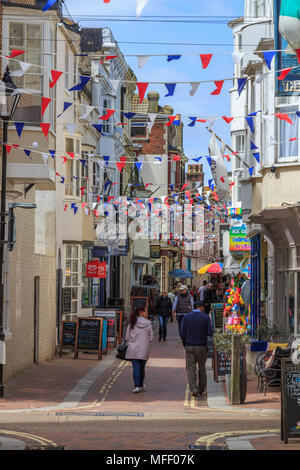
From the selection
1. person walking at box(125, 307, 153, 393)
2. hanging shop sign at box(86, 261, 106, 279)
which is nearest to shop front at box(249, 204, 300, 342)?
person walking at box(125, 307, 153, 393)

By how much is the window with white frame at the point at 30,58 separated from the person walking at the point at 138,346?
15.8 ft

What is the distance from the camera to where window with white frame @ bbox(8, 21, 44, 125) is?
18.7 meters

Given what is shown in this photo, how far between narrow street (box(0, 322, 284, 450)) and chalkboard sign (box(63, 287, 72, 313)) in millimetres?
5522

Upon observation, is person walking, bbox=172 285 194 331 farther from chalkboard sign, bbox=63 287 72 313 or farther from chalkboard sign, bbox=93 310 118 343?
chalkboard sign, bbox=63 287 72 313

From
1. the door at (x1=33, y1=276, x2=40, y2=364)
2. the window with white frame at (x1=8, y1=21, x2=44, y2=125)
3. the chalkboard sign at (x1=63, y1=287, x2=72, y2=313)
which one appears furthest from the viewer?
the chalkboard sign at (x1=63, y1=287, x2=72, y2=313)

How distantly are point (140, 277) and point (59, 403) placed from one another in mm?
48157

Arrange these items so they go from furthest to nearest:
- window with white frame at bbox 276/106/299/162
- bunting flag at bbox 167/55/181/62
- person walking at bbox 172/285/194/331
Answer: person walking at bbox 172/285/194/331, window with white frame at bbox 276/106/299/162, bunting flag at bbox 167/55/181/62

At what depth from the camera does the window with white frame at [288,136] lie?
18.6 m

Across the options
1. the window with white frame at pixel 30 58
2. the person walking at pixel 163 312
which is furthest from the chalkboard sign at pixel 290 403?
the person walking at pixel 163 312

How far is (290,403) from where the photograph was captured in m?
10.8

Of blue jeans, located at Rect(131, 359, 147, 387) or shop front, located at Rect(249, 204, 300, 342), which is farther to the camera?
shop front, located at Rect(249, 204, 300, 342)

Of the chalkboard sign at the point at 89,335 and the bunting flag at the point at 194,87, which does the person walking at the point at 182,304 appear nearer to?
the chalkboard sign at the point at 89,335

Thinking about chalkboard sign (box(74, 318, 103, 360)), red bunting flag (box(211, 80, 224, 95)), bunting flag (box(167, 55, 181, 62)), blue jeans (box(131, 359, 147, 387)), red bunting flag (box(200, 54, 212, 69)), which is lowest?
blue jeans (box(131, 359, 147, 387))

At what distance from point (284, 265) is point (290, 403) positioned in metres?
9.60
